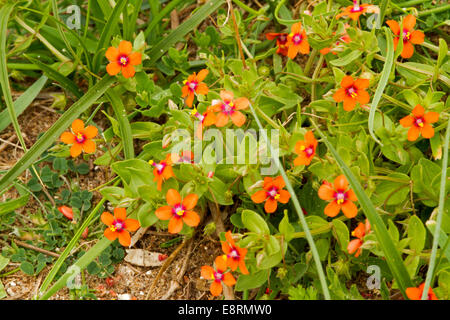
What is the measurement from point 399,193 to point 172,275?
3.36 feet

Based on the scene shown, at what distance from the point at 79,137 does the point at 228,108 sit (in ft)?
2.22

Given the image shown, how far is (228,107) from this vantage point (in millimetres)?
1949

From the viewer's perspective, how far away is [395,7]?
235 cm

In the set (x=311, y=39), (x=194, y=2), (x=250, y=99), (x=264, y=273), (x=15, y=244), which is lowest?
(x=264, y=273)

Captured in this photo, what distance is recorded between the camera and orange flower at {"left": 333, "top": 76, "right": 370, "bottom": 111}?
1960 mm

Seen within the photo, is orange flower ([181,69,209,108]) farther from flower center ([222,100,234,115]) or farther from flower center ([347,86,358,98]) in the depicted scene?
flower center ([347,86,358,98])

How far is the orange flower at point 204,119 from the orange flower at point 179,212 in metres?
0.25

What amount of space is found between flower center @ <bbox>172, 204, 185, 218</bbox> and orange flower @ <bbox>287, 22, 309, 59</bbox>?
2.73ft

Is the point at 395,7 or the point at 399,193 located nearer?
the point at 399,193

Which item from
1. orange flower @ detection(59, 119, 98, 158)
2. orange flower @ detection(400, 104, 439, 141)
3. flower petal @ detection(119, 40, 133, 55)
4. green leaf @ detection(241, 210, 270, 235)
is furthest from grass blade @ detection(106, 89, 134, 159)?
orange flower @ detection(400, 104, 439, 141)
